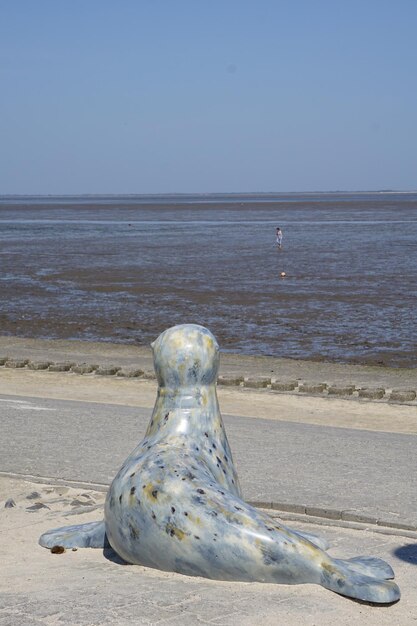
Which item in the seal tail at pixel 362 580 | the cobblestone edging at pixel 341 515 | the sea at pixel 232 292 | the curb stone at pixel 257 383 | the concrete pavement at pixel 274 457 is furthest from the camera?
the sea at pixel 232 292

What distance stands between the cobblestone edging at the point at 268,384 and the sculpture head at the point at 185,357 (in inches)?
328

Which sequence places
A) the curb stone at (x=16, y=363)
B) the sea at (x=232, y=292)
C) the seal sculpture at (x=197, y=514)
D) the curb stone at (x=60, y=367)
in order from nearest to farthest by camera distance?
1. the seal sculpture at (x=197, y=514)
2. the curb stone at (x=60, y=367)
3. the curb stone at (x=16, y=363)
4. the sea at (x=232, y=292)

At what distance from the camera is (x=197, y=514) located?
269 inches

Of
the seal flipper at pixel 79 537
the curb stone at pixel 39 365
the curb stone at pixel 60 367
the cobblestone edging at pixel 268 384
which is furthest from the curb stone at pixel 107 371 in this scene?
the seal flipper at pixel 79 537

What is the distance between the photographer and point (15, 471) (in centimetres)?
1041

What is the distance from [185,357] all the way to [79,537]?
4.90ft

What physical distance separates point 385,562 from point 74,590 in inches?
76.8

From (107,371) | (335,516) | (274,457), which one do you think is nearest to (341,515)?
(335,516)

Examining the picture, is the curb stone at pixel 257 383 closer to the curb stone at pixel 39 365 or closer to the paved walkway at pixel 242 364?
the paved walkway at pixel 242 364

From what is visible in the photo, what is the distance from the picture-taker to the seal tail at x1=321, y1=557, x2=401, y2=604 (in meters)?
6.60

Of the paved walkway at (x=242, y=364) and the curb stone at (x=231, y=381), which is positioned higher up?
the curb stone at (x=231, y=381)


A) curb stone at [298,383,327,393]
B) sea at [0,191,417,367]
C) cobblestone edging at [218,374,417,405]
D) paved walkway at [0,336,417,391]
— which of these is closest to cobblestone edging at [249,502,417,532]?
cobblestone edging at [218,374,417,405]

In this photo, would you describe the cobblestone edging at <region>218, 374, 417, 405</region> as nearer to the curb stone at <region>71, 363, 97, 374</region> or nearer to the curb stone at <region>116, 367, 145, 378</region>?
the curb stone at <region>116, 367, 145, 378</region>

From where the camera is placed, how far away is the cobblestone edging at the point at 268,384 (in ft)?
52.0
